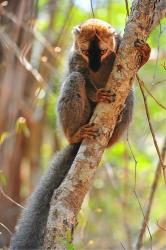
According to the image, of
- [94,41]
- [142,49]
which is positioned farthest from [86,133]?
[94,41]

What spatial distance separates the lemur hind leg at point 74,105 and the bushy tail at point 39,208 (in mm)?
200

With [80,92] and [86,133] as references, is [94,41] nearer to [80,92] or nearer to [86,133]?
[80,92]

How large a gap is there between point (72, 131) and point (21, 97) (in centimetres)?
252

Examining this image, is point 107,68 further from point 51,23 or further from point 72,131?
point 51,23

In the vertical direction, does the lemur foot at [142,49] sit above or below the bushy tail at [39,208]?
above

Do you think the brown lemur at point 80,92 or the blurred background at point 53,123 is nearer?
the brown lemur at point 80,92

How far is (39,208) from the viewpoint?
5.42 metres

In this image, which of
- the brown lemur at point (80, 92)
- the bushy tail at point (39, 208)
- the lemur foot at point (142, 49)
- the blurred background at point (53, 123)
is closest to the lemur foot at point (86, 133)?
the brown lemur at point (80, 92)

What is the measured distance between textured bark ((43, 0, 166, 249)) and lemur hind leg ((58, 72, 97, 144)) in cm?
116

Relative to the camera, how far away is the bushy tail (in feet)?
16.6

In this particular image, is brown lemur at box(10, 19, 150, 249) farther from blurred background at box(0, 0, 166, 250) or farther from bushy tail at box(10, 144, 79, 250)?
blurred background at box(0, 0, 166, 250)

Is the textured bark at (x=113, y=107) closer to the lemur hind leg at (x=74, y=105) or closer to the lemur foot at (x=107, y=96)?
the lemur foot at (x=107, y=96)

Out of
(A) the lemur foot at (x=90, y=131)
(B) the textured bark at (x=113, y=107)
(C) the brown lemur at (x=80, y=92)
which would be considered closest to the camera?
(B) the textured bark at (x=113, y=107)

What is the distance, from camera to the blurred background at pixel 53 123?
7926 mm
